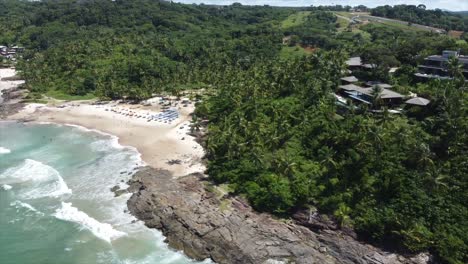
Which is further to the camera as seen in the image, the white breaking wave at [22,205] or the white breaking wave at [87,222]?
the white breaking wave at [22,205]

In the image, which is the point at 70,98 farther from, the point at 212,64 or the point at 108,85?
the point at 212,64

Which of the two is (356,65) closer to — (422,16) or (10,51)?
(422,16)

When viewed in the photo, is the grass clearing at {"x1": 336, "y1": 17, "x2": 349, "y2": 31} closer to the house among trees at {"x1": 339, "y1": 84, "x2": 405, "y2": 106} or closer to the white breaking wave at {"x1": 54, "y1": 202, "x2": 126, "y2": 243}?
the house among trees at {"x1": 339, "y1": 84, "x2": 405, "y2": 106}

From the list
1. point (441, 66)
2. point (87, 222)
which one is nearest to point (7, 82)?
point (87, 222)

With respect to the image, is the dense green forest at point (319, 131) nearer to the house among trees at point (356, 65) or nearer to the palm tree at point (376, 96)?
the house among trees at point (356, 65)

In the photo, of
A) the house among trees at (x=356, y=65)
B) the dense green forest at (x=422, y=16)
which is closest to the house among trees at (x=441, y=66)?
the house among trees at (x=356, y=65)

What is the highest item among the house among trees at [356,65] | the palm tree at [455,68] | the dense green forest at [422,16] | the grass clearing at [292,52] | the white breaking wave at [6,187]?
the dense green forest at [422,16]

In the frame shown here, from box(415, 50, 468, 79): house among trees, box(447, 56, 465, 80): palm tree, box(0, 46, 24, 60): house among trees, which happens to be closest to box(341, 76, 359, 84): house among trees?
box(415, 50, 468, 79): house among trees
